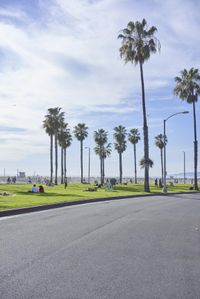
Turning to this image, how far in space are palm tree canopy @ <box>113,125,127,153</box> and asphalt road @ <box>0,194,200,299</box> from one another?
95491 mm

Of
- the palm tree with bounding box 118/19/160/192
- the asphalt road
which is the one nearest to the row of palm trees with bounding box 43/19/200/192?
the palm tree with bounding box 118/19/160/192

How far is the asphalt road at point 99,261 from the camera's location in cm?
660

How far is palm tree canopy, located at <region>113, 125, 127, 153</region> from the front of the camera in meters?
111

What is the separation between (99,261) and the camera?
28.9 ft

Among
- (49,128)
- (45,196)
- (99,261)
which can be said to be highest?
(49,128)

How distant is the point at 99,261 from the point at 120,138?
10286 centimetres

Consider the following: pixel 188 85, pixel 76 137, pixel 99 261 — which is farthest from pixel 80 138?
pixel 99 261

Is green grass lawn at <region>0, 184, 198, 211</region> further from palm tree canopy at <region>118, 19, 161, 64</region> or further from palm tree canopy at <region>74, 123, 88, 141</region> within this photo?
palm tree canopy at <region>74, 123, 88, 141</region>

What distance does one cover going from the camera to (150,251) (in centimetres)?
1001

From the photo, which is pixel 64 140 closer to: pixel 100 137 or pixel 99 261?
pixel 100 137

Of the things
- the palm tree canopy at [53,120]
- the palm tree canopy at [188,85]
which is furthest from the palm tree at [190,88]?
the palm tree canopy at [53,120]

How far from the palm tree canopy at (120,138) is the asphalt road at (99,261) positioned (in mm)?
95491

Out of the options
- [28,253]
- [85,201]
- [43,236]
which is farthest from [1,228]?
[85,201]

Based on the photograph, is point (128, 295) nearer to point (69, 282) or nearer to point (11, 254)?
point (69, 282)
